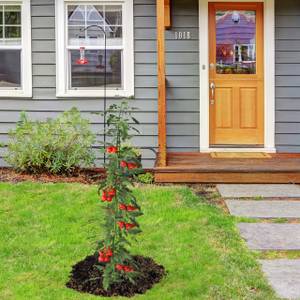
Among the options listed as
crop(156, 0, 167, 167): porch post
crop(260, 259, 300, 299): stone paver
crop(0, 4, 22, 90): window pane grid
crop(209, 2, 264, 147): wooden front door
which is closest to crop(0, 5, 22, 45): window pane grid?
crop(0, 4, 22, 90): window pane grid

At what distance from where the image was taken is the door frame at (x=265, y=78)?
8.77 meters

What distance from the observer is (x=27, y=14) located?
8.85m

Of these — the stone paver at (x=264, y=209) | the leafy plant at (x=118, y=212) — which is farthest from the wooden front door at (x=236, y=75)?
the leafy plant at (x=118, y=212)

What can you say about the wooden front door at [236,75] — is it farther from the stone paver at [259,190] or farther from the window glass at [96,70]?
the stone paver at [259,190]

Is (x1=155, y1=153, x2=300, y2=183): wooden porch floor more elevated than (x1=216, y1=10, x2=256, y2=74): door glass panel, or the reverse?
(x1=216, y1=10, x2=256, y2=74): door glass panel

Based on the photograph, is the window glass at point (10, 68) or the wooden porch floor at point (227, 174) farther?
the window glass at point (10, 68)

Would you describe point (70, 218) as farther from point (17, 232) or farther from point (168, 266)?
point (168, 266)

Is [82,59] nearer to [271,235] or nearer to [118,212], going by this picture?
[271,235]

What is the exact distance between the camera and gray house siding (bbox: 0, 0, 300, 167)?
8.79 m

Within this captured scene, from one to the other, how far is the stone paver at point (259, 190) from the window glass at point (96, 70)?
8.16 feet

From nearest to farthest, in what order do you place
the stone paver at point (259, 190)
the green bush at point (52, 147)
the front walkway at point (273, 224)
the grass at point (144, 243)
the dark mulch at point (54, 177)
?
the grass at point (144, 243), the front walkway at point (273, 224), the stone paver at point (259, 190), the dark mulch at point (54, 177), the green bush at point (52, 147)

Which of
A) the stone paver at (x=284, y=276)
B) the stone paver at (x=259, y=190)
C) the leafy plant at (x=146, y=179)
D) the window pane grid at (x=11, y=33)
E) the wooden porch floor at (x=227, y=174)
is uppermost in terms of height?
the window pane grid at (x=11, y=33)

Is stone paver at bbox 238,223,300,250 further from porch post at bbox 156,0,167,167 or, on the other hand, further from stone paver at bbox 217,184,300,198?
porch post at bbox 156,0,167,167

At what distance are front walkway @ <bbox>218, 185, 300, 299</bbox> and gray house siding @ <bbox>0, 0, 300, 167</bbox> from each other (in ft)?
6.00
